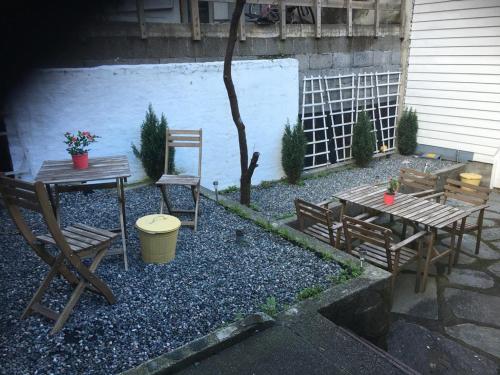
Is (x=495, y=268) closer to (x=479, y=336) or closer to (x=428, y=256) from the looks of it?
(x=428, y=256)

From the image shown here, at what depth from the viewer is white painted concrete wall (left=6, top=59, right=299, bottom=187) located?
501 centimetres

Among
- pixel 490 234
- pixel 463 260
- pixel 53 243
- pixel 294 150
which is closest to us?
pixel 53 243

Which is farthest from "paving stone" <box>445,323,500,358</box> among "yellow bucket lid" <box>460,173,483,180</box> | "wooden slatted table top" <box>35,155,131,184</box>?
"yellow bucket lid" <box>460,173,483,180</box>

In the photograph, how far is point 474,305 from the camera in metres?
3.87

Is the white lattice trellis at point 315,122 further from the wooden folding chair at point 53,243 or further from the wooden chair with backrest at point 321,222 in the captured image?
the wooden folding chair at point 53,243

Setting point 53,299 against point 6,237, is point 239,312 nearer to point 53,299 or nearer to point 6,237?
point 53,299

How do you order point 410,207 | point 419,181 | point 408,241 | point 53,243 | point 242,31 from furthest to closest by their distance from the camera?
point 242,31, point 419,181, point 410,207, point 408,241, point 53,243

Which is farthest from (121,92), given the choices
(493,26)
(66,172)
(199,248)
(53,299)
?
(493,26)

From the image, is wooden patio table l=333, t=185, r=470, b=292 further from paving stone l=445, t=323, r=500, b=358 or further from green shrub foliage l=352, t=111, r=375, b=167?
green shrub foliage l=352, t=111, r=375, b=167

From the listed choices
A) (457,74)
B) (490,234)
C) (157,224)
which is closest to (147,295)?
(157,224)

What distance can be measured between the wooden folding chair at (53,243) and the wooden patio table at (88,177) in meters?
0.52

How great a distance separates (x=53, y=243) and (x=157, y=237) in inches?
38.8

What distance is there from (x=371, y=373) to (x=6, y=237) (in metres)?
3.63

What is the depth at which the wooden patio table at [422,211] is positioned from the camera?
3.97 m
